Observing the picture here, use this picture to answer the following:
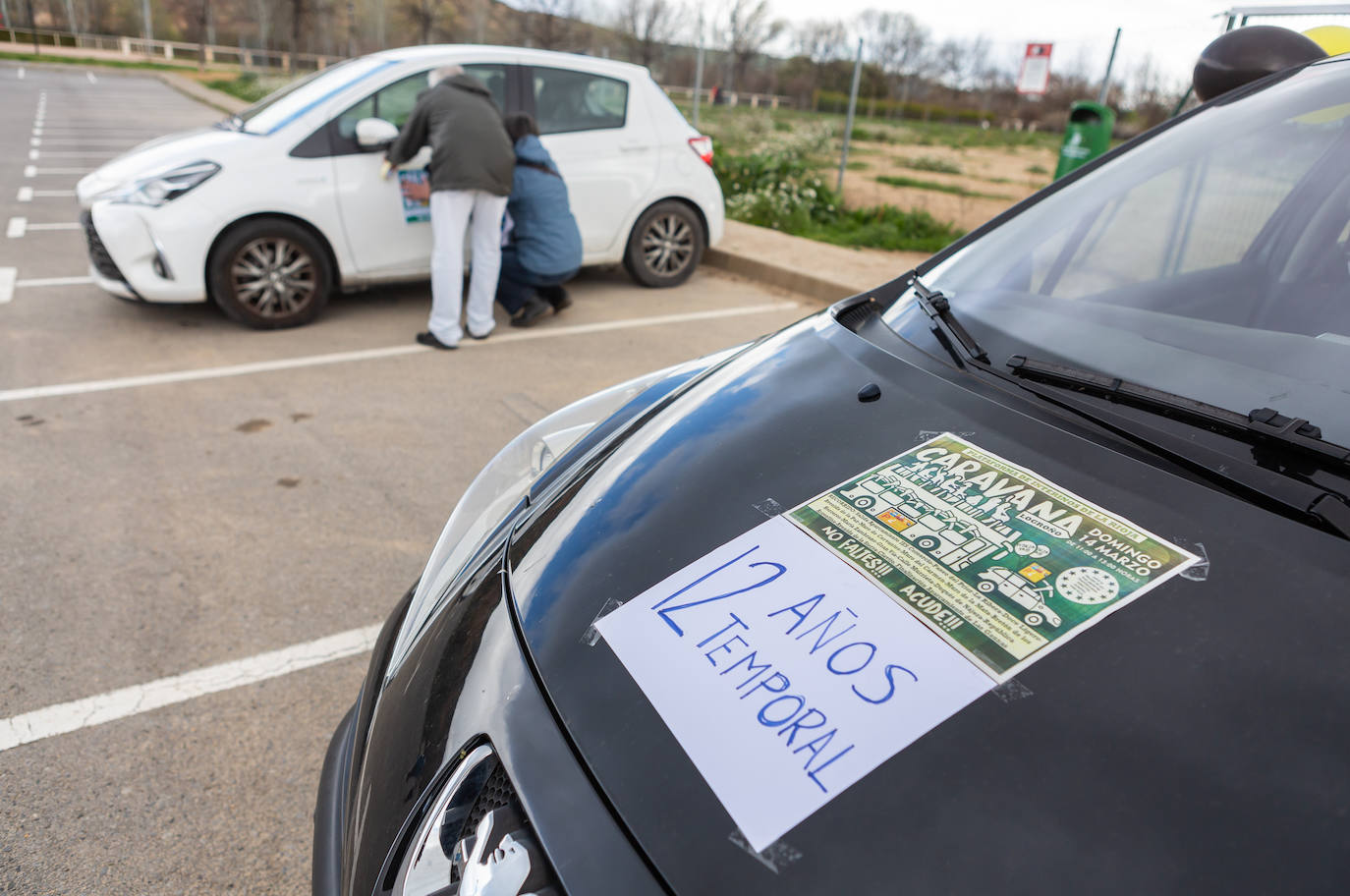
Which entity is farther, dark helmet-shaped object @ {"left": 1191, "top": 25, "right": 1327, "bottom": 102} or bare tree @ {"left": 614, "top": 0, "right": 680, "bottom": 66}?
bare tree @ {"left": 614, "top": 0, "right": 680, "bottom": 66}

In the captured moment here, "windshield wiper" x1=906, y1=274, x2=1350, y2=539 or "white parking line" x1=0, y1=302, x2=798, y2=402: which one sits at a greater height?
"windshield wiper" x1=906, y1=274, x2=1350, y2=539

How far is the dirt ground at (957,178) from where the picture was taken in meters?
11.9

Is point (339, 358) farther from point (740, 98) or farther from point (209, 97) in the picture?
point (740, 98)

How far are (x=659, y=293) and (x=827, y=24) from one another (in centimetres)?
4600

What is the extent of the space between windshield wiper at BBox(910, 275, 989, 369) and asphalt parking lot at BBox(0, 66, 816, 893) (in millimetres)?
1775

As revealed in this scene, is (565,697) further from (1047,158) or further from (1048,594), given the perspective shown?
(1047,158)

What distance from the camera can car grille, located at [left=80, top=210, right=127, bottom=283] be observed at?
17.0ft

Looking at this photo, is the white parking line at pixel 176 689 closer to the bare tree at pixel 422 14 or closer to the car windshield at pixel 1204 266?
the car windshield at pixel 1204 266

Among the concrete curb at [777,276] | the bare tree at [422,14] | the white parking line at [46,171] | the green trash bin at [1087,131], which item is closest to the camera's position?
the concrete curb at [777,276]

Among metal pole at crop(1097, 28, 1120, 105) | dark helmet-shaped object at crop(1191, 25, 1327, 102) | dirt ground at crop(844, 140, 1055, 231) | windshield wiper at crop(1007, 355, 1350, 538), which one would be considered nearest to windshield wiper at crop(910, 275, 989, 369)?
windshield wiper at crop(1007, 355, 1350, 538)

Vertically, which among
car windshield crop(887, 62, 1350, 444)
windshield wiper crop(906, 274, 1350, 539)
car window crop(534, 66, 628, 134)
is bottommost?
windshield wiper crop(906, 274, 1350, 539)

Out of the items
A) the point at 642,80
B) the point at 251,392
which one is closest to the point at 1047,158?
the point at 642,80

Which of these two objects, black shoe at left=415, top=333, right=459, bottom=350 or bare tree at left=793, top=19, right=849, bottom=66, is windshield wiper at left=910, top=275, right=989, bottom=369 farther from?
bare tree at left=793, top=19, right=849, bottom=66

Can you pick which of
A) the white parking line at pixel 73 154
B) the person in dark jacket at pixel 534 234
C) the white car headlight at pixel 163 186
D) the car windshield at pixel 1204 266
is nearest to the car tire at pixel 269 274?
the white car headlight at pixel 163 186
